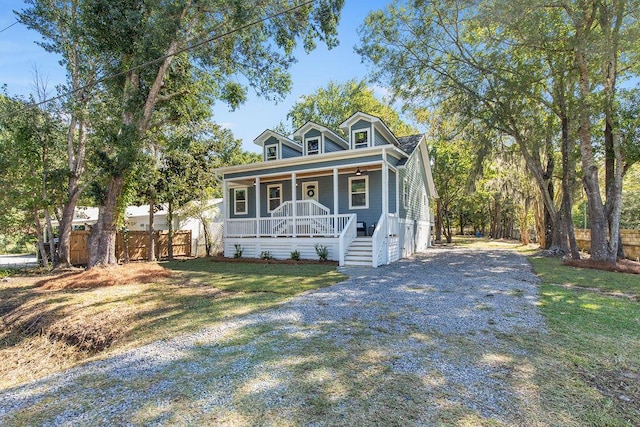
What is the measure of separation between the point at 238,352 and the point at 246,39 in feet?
39.7

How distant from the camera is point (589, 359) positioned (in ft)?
11.6

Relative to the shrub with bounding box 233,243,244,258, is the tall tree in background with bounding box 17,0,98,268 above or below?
above

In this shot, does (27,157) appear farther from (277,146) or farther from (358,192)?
(358,192)

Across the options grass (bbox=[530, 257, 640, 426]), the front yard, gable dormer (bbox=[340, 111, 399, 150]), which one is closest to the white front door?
gable dormer (bbox=[340, 111, 399, 150])

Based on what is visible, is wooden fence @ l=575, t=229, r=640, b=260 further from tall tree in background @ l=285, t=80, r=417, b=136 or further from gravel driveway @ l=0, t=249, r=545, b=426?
tall tree in background @ l=285, t=80, r=417, b=136

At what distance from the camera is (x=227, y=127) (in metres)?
17.4

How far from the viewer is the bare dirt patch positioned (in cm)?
869

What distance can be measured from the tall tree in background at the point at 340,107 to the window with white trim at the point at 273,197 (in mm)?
11802

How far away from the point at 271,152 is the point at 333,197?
4.51 metres

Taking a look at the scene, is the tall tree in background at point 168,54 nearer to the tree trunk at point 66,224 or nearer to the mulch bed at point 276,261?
the tree trunk at point 66,224

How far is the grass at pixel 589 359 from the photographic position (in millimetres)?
2602

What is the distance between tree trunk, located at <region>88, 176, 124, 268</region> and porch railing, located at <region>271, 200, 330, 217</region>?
6.08 metres

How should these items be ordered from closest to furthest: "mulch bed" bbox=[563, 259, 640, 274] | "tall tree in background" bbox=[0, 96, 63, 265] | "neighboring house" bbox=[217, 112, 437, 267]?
1. "mulch bed" bbox=[563, 259, 640, 274]
2. "tall tree in background" bbox=[0, 96, 63, 265]
3. "neighboring house" bbox=[217, 112, 437, 267]

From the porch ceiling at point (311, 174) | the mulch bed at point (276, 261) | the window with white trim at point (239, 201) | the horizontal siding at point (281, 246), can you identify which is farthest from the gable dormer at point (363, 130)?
the window with white trim at point (239, 201)
